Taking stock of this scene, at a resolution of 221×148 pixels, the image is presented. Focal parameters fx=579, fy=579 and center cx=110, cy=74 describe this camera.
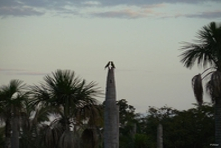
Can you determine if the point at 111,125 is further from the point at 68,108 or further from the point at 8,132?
the point at 8,132

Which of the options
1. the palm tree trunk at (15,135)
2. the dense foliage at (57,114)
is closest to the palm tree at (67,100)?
the dense foliage at (57,114)

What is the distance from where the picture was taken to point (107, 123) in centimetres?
1588

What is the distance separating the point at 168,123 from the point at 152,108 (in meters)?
7.11

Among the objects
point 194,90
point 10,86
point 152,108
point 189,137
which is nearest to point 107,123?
point 194,90

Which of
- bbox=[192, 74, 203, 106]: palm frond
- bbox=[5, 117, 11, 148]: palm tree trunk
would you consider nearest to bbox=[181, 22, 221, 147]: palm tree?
bbox=[192, 74, 203, 106]: palm frond

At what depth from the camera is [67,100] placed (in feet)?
76.2

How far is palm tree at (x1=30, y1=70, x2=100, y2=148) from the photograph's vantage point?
76.5 feet

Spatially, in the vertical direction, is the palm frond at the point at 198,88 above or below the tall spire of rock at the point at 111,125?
above

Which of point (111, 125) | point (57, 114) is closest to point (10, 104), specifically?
point (57, 114)

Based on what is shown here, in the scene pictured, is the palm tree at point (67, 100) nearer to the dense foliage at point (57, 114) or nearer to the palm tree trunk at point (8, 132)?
the dense foliage at point (57, 114)

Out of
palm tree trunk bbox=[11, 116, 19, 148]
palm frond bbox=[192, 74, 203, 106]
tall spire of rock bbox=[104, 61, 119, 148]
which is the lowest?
tall spire of rock bbox=[104, 61, 119, 148]

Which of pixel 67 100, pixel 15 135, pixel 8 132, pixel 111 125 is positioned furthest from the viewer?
pixel 8 132

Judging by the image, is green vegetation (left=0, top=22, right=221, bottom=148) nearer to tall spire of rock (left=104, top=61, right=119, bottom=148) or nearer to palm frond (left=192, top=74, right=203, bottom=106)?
palm frond (left=192, top=74, right=203, bottom=106)

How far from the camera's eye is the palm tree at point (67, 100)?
23312 millimetres
